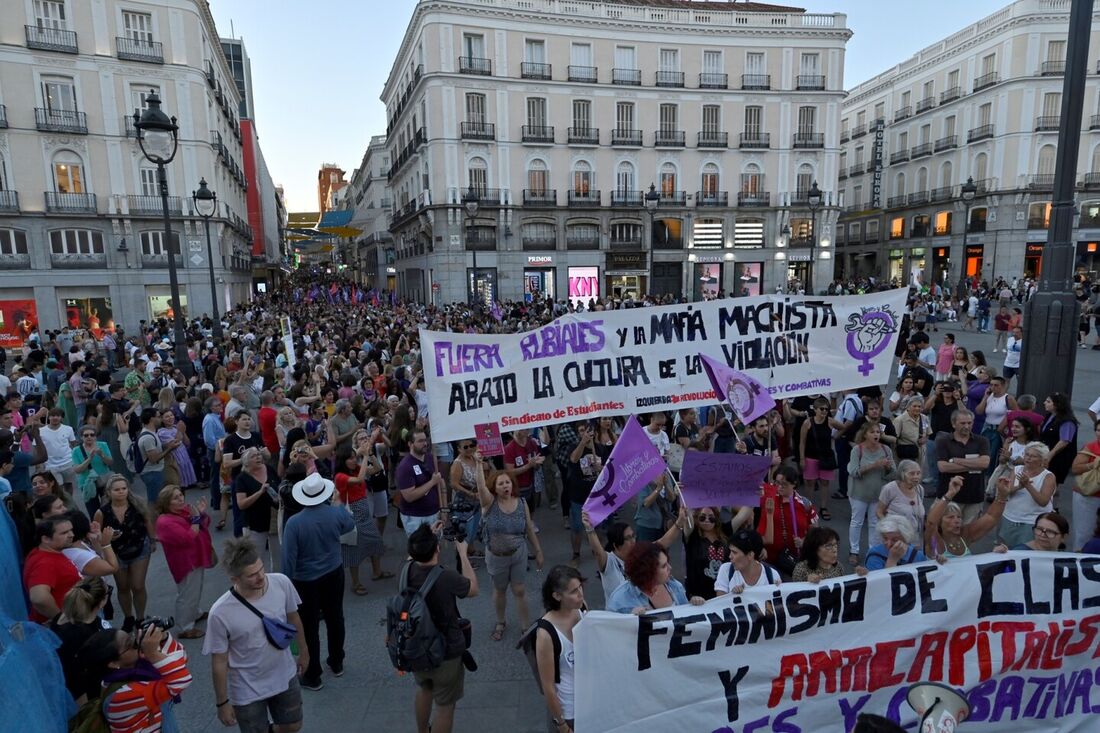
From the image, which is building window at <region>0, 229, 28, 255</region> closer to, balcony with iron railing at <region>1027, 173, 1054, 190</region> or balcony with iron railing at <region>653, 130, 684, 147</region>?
balcony with iron railing at <region>653, 130, 684, 147</region>

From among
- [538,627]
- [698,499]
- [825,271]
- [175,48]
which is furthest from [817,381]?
[825,271]

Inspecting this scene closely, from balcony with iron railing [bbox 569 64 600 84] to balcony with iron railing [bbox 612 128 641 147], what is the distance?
10.7 feet

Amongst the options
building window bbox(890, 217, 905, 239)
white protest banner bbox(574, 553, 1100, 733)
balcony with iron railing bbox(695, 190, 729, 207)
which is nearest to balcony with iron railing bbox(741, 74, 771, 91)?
balcony with iron railing bbox(695, 190, 729, 207)

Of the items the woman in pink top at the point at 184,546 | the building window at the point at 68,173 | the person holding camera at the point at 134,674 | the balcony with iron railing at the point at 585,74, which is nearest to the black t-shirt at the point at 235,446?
the woman in pink top at the point at 184,546

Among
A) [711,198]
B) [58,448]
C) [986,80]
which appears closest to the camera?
[58,448]

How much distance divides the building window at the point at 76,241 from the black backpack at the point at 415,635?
114 feet

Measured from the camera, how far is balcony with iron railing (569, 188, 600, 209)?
38.6 meters

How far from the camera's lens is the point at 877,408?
7289 mm

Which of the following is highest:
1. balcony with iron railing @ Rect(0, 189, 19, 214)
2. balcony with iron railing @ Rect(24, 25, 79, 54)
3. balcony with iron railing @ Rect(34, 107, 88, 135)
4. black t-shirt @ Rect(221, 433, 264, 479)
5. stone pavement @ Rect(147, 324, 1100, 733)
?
balcony with iron railing @ Rect(24, 25, 79, 54)

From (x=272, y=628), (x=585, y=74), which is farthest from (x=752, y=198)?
(x=272, y=628)

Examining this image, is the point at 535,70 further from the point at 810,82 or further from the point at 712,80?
the point at 810,82

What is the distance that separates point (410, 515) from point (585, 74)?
121 feet

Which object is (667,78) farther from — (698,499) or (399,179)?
(698,499)

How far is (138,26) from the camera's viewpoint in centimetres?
3017
